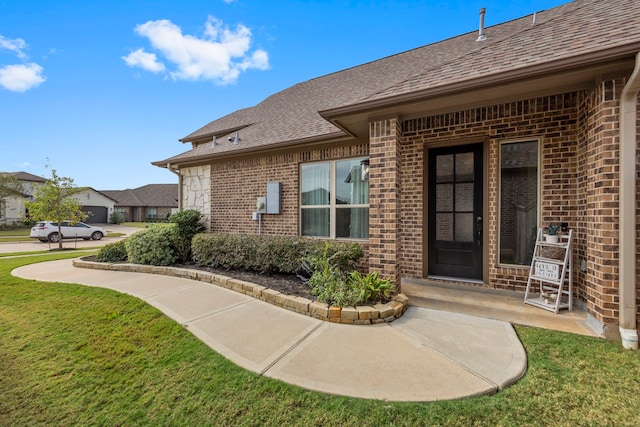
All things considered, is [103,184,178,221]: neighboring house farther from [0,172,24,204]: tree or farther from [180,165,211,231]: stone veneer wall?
[180,165,211,231]: stone veneer wall

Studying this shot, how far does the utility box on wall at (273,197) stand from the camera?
20.8 feet

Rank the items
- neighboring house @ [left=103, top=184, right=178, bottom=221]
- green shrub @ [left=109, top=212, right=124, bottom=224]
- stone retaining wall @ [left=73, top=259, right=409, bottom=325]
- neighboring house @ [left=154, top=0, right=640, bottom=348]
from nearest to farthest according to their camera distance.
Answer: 1. neighboring house @ [left=154, top=0, right=640, bottom=348]
2. stone retaining wall @ [left=73, top=259, right=409, bottom=325]
3. green shrub @ [left=109, top=212, right=124, bottom=224]
4. neighboring house @ [left=103, top=184, right=178, bottom=221]

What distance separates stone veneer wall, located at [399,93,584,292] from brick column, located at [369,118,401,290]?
0.38 meters

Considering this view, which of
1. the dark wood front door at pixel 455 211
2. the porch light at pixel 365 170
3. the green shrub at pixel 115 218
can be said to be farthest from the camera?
the green shrub at pixel 115 218

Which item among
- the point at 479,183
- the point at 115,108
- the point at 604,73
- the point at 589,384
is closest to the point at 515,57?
the point at 604,73

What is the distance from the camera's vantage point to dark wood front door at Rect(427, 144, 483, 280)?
4543 millimetres

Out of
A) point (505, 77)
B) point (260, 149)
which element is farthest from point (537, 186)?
point (260, 149)

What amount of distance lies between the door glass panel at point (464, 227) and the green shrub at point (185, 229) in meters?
6.50

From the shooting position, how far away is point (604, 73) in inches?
107

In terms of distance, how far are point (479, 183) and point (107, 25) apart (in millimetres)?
11433

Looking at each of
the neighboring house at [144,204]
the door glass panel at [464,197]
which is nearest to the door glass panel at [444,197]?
the door glass panel at [464,197]

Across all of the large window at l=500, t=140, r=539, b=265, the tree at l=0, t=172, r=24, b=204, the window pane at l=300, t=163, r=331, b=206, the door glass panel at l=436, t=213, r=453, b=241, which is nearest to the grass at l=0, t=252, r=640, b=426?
the large window at l=500, t=140, r=539, b=265

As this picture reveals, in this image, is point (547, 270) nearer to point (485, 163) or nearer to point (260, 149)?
point (485, 163)

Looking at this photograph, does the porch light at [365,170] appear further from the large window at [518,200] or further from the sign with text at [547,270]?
the sign with text at [547,270]
